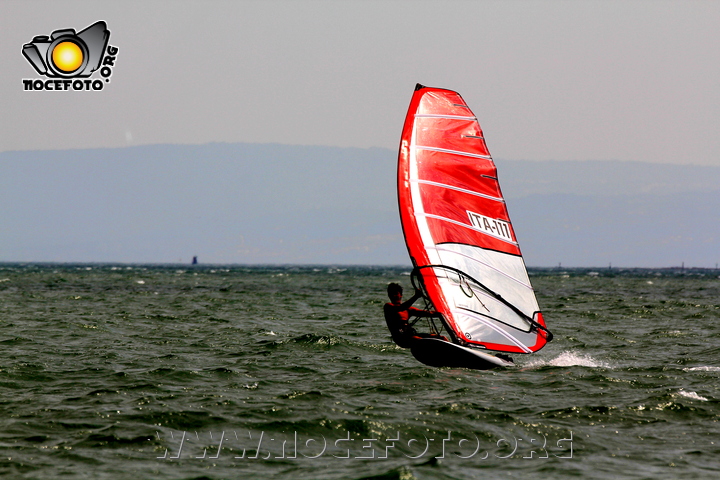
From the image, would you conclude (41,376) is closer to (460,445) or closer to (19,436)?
(19,436)

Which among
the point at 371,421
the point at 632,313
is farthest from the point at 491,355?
the point at 632,313

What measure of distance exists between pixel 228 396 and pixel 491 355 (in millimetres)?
4898

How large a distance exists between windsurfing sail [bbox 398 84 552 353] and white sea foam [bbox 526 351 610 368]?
0.62m

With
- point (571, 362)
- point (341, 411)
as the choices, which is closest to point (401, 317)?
point (341, 411)

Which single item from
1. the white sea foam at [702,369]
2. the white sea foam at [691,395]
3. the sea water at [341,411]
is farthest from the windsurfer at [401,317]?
the white sea foam at [702,369]

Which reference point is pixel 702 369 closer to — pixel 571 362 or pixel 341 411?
pixel 571 362

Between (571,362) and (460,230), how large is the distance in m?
3.80

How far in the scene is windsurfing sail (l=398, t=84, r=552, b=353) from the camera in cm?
1410

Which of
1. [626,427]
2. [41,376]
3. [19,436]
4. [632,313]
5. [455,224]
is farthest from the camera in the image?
[632,313]

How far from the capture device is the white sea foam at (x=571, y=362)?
596 inches

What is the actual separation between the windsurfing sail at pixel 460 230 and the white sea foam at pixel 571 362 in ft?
2.03

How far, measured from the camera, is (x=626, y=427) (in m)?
10.0

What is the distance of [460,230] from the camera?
1438 cm

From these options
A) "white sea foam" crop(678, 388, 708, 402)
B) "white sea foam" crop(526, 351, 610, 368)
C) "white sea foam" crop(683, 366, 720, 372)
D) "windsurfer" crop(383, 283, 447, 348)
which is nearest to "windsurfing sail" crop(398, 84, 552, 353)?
"windsurfer" crop(383, 283, 447, 348)
